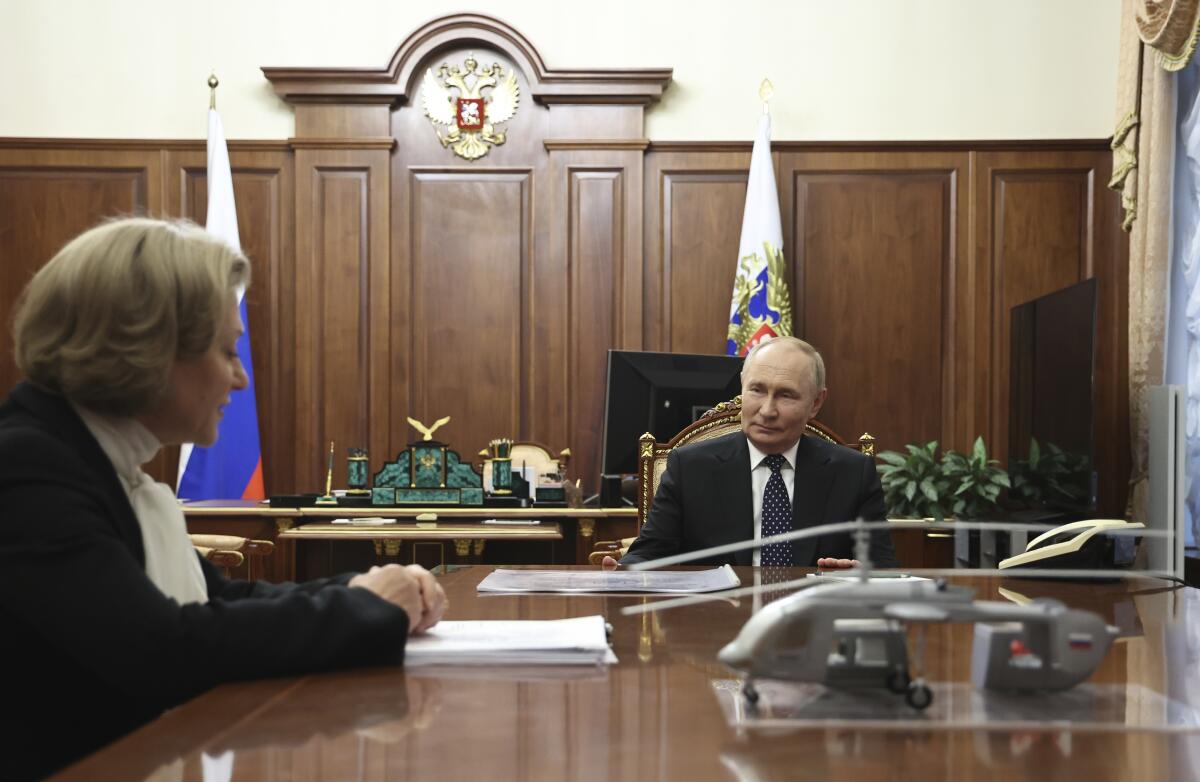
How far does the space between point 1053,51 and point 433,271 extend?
149 inches

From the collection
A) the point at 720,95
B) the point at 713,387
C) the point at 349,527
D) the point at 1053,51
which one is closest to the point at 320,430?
the point at 349,527

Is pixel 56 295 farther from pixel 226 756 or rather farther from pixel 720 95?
pixel 720 95

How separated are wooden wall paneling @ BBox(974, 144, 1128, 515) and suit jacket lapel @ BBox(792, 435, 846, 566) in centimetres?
362

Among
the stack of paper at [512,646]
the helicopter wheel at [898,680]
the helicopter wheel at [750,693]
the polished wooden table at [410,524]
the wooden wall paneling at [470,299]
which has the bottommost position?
the polished wooden table at [410,524]

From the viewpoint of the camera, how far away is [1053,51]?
22.1 feet

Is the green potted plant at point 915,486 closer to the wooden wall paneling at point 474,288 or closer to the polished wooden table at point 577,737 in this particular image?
the wooden wall paneling at point 474,288

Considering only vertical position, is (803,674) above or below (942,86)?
below

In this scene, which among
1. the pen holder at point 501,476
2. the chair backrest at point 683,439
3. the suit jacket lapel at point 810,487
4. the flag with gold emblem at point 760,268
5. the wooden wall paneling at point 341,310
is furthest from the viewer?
the wooden wall paneling at point 341,310

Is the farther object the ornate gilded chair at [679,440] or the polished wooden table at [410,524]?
the polished wooden table at [410,524]

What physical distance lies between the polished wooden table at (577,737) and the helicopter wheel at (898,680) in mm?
69

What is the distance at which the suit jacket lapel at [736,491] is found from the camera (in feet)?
11.0

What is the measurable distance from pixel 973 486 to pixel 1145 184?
1.64 metres

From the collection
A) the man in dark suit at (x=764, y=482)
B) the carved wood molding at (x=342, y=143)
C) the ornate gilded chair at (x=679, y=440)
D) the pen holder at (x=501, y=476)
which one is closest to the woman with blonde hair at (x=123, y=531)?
the man in dark suit at (x=764, y=482)

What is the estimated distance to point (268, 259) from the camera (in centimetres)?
675
